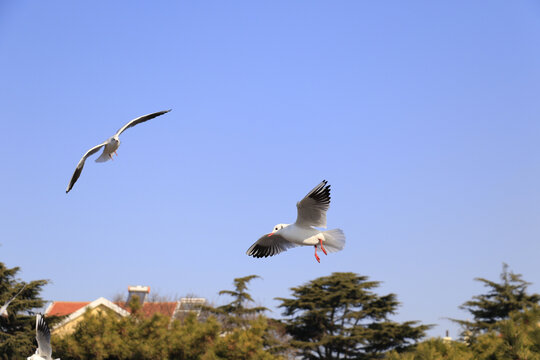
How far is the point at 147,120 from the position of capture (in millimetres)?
10672

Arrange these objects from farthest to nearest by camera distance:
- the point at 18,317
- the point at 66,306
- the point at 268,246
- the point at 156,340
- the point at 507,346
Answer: the point at 66,306 → the point at 18,317 → the point at 156,340 → the point at 507,346 → the point at 268,246

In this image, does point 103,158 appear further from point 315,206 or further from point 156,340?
point 156,340

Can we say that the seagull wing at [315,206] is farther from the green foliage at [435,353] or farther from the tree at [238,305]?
A: the tree at [238,305]

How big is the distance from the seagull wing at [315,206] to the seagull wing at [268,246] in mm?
1052

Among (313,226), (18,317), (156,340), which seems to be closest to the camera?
(313,226)

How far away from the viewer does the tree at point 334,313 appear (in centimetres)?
3105

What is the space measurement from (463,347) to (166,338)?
25.1ft

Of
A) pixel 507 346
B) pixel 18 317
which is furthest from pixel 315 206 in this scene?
pixel 18 317

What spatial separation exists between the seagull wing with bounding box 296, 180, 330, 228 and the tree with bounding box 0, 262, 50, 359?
16812mm

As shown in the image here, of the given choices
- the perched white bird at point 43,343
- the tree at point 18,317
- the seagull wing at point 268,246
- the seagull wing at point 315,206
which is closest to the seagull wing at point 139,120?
the seagull wing at point 268,246

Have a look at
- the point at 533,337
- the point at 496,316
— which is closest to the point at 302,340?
the point at 496,316

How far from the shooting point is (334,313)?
1262 inches

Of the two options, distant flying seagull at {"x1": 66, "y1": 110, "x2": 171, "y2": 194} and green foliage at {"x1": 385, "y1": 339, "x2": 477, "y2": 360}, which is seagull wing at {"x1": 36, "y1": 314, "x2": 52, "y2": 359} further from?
green foliage at {"x1": 385, "y1": 339, "x2": 477, "y2": 360}

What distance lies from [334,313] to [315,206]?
24165 mm
